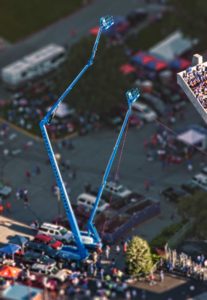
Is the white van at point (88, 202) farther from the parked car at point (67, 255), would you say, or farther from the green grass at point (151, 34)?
the green grass at point (151, 34)

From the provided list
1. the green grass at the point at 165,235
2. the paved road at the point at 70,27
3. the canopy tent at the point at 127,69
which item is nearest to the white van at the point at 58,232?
the green grass at the point at 165,235

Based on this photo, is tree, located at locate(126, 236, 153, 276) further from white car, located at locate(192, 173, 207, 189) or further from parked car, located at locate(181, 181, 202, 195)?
white car, located at locate(192, 173, 207, 189)

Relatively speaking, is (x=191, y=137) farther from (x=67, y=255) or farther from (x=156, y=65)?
(x=67, y=255)

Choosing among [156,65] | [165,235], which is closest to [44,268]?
[165,235]

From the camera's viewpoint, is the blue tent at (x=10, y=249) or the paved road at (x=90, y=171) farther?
the paved road at (x=90, y=171)

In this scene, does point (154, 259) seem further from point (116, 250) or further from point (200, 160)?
point (200, 160)

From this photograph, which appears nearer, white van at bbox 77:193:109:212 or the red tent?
white van at bbox 77:193:109:212

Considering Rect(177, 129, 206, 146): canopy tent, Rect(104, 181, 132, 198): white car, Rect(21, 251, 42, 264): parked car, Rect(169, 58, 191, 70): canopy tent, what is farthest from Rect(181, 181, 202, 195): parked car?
Rect(169, 58, 191, 70): canopy tent
